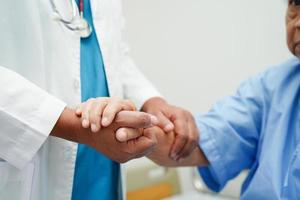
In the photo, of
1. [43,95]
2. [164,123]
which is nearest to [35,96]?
[43,95]

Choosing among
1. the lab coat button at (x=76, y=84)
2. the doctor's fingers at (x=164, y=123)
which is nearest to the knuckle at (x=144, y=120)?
the lab coat button at (x=76, y=84)

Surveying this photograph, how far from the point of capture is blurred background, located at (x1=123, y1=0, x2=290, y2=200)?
5.84 ft

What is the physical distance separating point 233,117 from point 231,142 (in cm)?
8

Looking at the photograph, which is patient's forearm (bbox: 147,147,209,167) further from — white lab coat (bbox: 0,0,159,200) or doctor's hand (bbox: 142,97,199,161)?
white lab coat (bbox: 0,0,159,200)

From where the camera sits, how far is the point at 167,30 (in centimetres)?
208

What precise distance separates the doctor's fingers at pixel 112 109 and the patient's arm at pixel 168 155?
1.13ft

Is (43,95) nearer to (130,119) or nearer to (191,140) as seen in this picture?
(130,119)

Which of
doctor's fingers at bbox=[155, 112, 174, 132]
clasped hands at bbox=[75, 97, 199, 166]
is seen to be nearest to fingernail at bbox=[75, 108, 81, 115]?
clasped hands at bbox=[75, 97, 199, 166]

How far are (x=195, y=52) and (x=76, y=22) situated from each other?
1250mm

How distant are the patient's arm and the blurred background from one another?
743 mm

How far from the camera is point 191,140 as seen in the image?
41.4 inches

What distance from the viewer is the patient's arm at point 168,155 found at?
1.05 m

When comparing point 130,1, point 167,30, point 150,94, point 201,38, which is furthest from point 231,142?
point 130,1

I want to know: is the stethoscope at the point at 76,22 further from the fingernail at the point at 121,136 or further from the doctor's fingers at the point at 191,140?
the doctor's fingers at the point at 191,140
